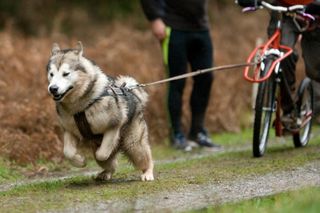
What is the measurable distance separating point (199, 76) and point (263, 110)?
252 cm

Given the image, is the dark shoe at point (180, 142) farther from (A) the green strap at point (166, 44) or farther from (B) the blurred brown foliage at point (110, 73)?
(B) the blurred brown foliage at point (110, 73)

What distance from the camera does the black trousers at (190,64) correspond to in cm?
1075

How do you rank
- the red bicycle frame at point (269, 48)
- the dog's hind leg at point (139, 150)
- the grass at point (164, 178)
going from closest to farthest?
the grass at point (164, 178), the dog's hind leg at point (139, 150), the red bicycle frame at point (269, 48)

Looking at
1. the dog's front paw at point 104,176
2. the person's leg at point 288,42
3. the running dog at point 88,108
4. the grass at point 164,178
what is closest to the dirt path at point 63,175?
the grass at point 164,178

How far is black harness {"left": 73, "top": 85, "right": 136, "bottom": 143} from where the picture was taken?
6.98 m

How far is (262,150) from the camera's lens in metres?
8.97

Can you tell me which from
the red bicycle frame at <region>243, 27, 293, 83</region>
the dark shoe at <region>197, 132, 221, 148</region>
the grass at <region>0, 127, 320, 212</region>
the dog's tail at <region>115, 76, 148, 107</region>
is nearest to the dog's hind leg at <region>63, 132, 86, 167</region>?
the grass at <region>0, 127, 320, 212</region>

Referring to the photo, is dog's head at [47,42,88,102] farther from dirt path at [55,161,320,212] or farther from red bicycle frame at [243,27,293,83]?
red bicycle frame at [243,27,293,83]

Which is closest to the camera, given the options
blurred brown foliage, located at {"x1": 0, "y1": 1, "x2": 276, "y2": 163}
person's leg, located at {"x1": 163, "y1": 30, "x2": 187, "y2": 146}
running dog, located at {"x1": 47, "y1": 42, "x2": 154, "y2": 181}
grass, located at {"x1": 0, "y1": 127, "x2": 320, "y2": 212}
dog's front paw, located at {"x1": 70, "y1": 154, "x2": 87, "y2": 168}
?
grass, located at {"x1": 0, "y1": 127, "x2": 320, "y2": 212}

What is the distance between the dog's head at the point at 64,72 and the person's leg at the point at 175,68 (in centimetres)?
372

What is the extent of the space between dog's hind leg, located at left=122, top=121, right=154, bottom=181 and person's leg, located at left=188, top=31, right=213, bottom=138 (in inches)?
137

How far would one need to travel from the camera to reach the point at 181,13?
1077cm

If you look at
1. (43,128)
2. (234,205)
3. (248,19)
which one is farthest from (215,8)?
(234,205)

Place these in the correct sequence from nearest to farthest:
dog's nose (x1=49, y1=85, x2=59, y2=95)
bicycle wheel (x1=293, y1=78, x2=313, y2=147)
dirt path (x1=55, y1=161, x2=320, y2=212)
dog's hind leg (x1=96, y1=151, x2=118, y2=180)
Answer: dirt path (x1=55, y1=161, x2=320, y2=212)
dog's nose (x1=49, y1=85, x2=59, y2=95)
dog's hind leg (x1=96, y1=151, x2=118, y2=180)
bicycle wheel (x1=293, y1=78, x2=313, y2=147)
